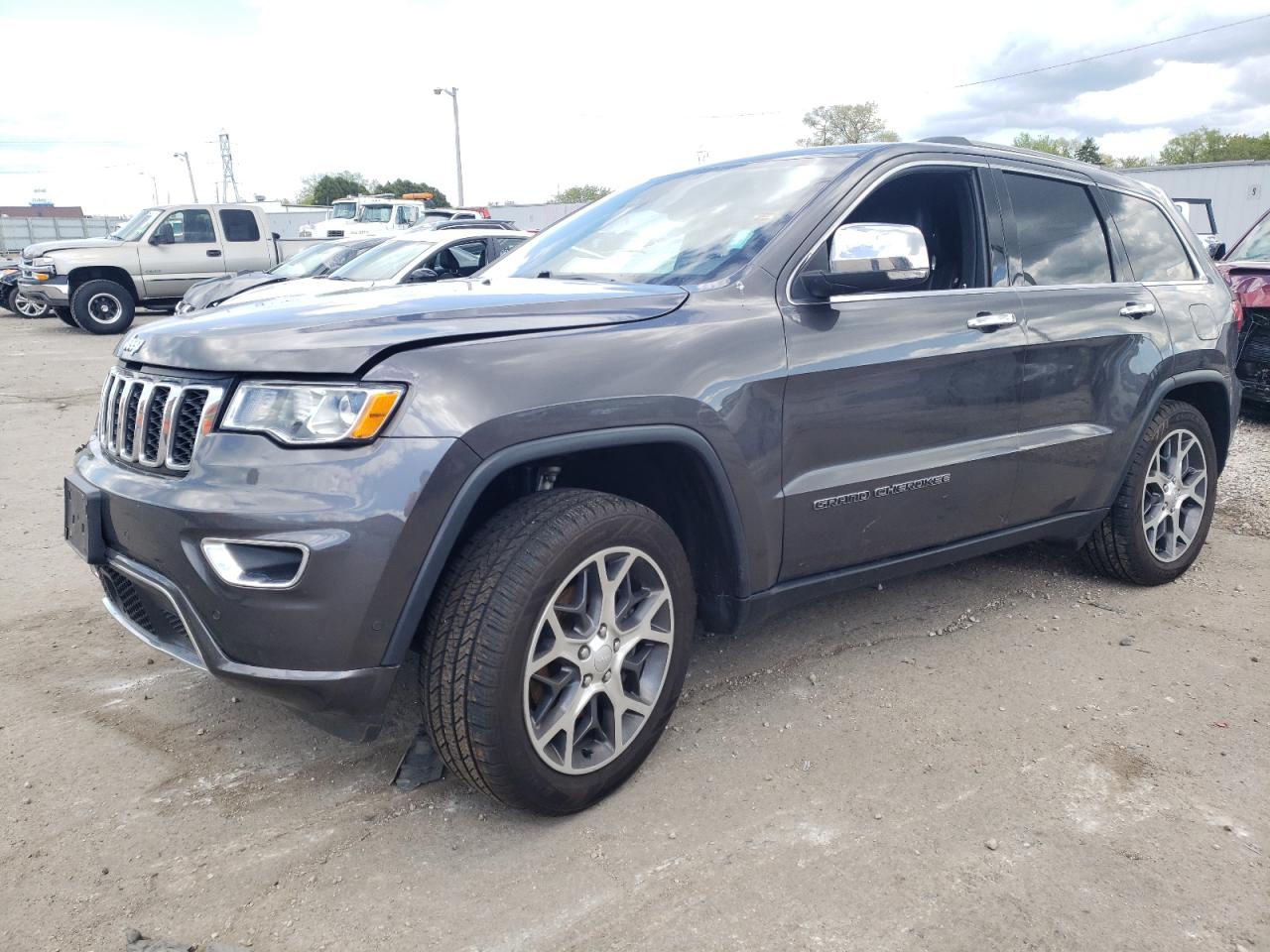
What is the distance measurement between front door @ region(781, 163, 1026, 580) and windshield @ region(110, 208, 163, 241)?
14.8m

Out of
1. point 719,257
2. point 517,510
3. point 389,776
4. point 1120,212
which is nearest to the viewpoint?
point 517,510

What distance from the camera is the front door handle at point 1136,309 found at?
12.9 ft

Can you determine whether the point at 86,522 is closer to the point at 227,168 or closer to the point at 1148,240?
the point at 1148,240

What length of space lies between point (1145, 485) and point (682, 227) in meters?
2.32

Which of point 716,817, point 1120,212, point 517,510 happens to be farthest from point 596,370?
point 1120,212

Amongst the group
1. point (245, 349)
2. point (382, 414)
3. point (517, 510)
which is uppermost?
point (245, 349)

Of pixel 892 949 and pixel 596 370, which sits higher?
pixel 596 370

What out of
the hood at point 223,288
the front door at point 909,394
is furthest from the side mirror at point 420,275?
the front door at point 909,394

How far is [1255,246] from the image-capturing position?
8.15 meters

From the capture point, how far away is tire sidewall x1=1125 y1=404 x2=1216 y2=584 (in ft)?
13.4

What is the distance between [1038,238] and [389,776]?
3016 millimetres

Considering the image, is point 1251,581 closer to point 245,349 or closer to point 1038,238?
point 1038,238

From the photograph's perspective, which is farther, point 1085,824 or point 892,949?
point 1085,824

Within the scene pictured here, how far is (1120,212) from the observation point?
4203 mm
